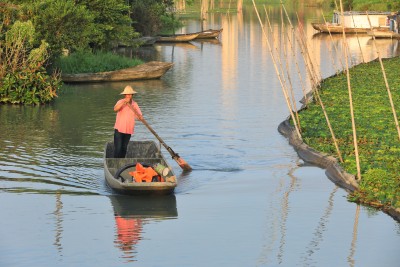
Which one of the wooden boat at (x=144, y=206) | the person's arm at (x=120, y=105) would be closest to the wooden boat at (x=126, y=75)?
the person's arm at (x=120, y=105)

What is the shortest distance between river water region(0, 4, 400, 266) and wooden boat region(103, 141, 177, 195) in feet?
1.01

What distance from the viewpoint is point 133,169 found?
18.7 m

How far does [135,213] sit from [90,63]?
71.0ft

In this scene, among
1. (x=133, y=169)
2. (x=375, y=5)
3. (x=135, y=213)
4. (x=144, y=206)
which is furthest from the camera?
(x=375, y=5)

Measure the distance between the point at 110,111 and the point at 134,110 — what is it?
1119 centimetres

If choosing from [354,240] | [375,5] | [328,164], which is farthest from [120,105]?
[375,5]

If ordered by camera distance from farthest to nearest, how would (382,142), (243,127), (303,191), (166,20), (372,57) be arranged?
(166,20)
(372,57)
(243,127)
(382,142)
(303,191)

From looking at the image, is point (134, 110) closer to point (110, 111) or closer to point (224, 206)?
point (224, 206)

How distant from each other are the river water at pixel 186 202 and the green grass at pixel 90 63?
5.23 meters

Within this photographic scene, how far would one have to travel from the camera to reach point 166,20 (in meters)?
72.8

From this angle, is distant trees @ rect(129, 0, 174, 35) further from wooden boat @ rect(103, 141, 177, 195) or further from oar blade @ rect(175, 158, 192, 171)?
oar blade @ rect(175, 158, 192, 171)

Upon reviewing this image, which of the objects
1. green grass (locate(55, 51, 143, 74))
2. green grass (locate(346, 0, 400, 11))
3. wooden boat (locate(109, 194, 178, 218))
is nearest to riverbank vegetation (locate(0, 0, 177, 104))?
green grass (locate(55, 51, 143, 74))

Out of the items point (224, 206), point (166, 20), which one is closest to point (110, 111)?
point (224, 206)

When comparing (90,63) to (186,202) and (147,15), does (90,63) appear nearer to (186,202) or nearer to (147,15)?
(186,202)
